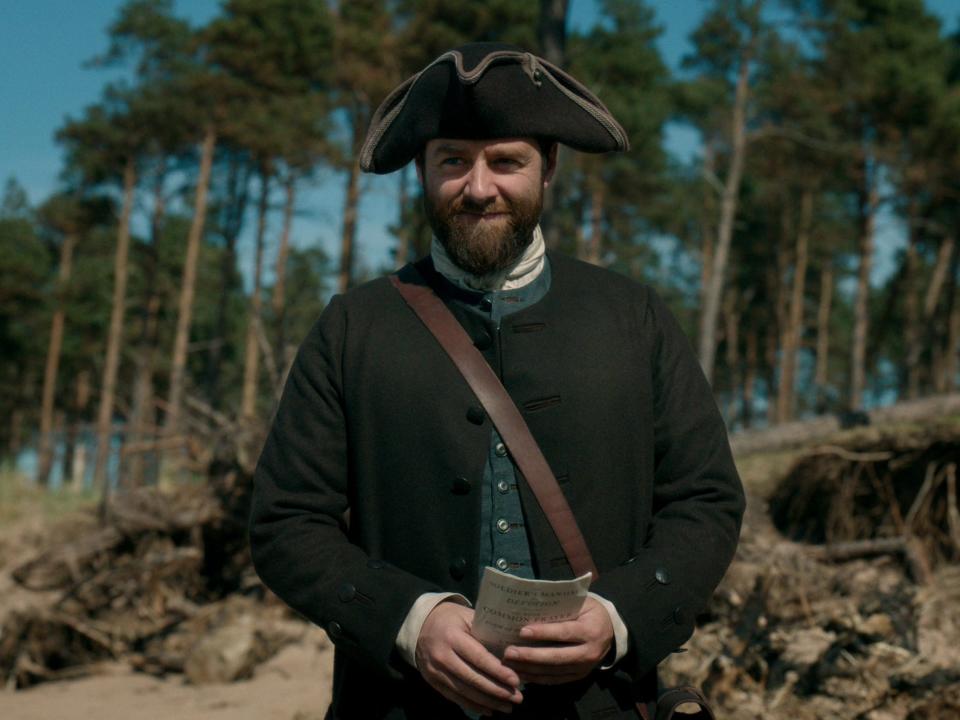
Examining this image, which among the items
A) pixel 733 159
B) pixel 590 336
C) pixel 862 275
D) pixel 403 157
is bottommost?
pixel 590 336

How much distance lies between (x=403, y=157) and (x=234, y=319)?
38.4m

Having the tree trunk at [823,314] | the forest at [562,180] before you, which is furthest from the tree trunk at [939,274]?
the tree trunk at [823,314]

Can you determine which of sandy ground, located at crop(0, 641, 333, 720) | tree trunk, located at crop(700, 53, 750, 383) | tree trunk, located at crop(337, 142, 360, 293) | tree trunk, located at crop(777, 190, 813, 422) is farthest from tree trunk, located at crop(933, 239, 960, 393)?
sandy ground, located at crop(0, 641, 333, 720)

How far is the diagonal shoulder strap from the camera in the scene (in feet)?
7.00

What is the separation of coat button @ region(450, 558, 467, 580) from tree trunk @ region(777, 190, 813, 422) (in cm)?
2927

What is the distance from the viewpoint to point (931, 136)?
2225 cm

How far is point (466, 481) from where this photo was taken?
2139mm

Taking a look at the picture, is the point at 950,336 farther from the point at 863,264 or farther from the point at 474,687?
the point at 474,687

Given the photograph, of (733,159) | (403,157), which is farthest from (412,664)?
(733,159)

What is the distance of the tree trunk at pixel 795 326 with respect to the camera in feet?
101

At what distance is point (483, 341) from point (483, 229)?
0.79ft

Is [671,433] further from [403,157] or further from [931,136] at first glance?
[931,136]

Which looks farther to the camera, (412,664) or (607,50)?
(607,50)

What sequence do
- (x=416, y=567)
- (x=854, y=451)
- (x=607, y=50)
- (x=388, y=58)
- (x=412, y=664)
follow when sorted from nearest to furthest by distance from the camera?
(x=412, y=664), (x=416, y=567), (x=854, y=451), (x=388, y=58), (x=607, y=50)
